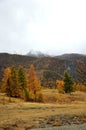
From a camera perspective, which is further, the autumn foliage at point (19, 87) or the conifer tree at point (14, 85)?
the conifer tree at point (14, 85)

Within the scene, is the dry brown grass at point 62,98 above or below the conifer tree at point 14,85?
below

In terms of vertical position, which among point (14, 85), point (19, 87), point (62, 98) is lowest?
point (62, 98)

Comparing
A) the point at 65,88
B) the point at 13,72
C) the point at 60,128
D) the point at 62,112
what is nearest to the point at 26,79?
the point at 13,72

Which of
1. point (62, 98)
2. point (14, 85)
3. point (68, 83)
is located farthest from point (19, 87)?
point (68, 83)

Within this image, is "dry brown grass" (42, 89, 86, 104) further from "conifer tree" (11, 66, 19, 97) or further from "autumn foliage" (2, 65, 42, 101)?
"conifer tree" (11, 66, 19, 97)

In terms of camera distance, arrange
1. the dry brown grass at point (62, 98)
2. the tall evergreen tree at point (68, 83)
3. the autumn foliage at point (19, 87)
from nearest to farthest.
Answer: the autumn foliage at point (19, 87) → the dry brown grass at point (62, 98) → the tall evergreen tree at point (68, 83)

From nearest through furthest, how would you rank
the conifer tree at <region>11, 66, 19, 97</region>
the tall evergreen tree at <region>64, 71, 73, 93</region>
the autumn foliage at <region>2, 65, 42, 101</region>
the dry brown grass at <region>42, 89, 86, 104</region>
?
the autumn foliage at <region>2, 65, 42, 101</region> < the conifer tree at <region>11, 66, 19, 97</region> < the dry brown grass at <region>42, 89, 86, 104</region> < the tall evergreen tree at <region>64, 71, 73, 93</region>

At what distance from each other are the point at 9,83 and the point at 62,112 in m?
38.4

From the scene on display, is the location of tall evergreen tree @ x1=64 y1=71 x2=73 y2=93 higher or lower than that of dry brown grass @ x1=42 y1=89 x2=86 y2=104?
higher

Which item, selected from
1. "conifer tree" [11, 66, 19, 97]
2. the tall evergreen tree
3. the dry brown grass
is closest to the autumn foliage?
"conifer tree" [11, 66, 19, 97]

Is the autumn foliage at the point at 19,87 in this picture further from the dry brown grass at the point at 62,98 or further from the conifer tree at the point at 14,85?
the dry brown grass at the point at 62,98

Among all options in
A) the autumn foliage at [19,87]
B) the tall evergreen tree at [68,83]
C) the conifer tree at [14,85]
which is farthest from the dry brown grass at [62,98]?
the conifer tree at [14,85]

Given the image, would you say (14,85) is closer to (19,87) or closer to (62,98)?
(19,87)

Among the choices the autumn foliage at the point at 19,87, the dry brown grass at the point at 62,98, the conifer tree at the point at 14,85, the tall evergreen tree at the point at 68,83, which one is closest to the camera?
the autumn foliage at the point at 19,87
